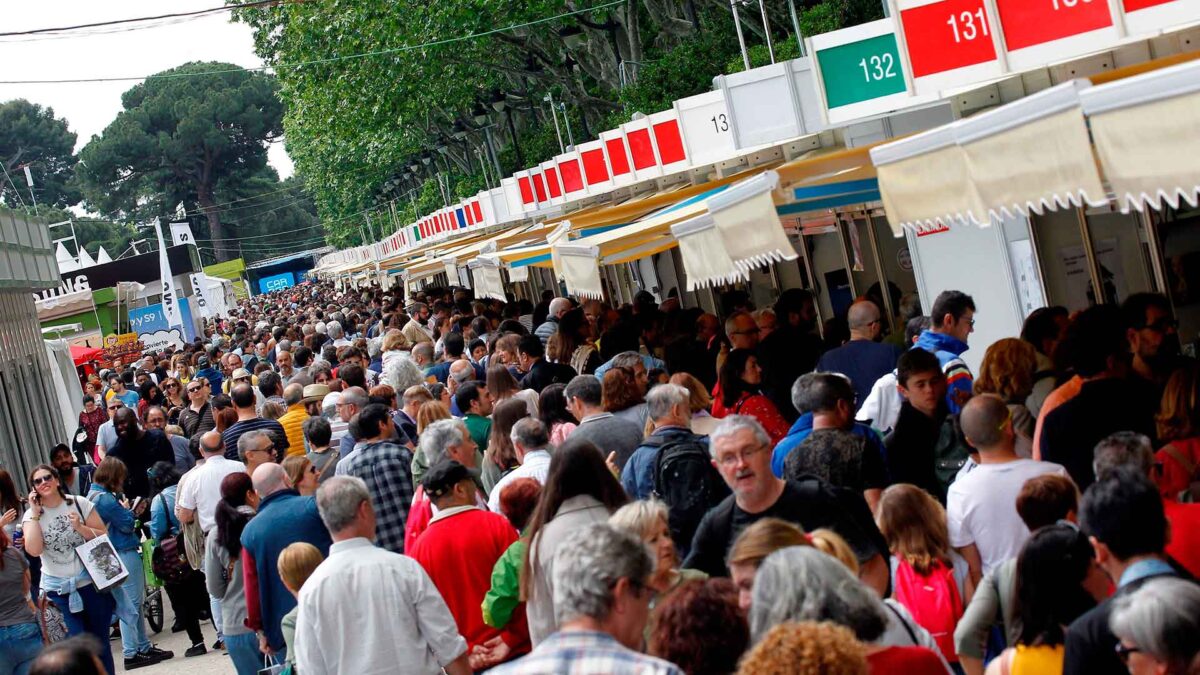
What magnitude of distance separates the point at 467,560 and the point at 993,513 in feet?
7.18

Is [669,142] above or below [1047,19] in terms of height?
above

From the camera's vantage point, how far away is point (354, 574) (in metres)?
5.89

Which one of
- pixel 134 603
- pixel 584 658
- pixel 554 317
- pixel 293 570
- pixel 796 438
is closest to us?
pixel 584 658

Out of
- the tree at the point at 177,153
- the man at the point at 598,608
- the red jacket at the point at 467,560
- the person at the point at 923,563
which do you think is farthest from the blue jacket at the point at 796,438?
A: the tree at the point at 177,153

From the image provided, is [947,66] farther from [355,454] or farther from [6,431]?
[6,431]

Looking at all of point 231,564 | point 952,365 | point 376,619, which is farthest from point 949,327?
point 231,564

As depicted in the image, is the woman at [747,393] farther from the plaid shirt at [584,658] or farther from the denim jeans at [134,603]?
the denim jeans at [134,603]

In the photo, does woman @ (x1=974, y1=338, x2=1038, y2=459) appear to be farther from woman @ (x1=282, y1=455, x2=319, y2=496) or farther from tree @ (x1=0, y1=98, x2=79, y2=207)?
tree @ (x1=0, y1=98, x2=79, y2=207)

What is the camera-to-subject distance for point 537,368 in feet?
37.2

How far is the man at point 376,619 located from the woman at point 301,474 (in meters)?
2.70

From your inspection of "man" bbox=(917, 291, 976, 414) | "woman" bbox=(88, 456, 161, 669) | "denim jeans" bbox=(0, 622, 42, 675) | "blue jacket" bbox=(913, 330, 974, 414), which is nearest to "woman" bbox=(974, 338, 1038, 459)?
"blue jacket" bbox=(913, 330, 974, 414)

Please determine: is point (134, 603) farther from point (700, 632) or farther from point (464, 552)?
point (700, 632)

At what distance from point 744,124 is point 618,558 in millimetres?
8559

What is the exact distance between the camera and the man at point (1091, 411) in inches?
237
